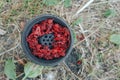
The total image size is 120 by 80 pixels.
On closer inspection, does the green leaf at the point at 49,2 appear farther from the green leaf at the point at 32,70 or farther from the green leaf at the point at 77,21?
the green leaf at the point at 32,70

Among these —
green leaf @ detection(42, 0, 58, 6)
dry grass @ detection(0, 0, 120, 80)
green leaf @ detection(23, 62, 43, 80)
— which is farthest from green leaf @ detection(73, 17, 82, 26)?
green leaf @ detection(23, 62, 43, 80)

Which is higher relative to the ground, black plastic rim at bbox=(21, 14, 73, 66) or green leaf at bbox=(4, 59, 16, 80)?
black plastic rim at bbox=(21, 14, 73, 66)

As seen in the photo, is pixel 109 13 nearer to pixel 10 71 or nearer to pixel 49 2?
pixel 49 2

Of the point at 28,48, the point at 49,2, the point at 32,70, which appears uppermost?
the point at 49,2

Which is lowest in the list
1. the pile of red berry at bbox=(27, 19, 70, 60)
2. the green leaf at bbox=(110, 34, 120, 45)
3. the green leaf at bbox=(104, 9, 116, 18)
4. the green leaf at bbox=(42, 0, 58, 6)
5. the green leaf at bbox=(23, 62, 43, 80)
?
the green leaf at bbox=(23, 62, 43, 80)

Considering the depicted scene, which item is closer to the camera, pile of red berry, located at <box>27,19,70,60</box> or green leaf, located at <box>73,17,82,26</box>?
pile of red berry, located at <box>27,19,70,60</box>

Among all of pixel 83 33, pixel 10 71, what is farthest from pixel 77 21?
pixel 10 71

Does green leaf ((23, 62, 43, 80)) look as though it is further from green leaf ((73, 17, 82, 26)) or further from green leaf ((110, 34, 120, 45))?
green leaf ((110, 34, 120, 45))
